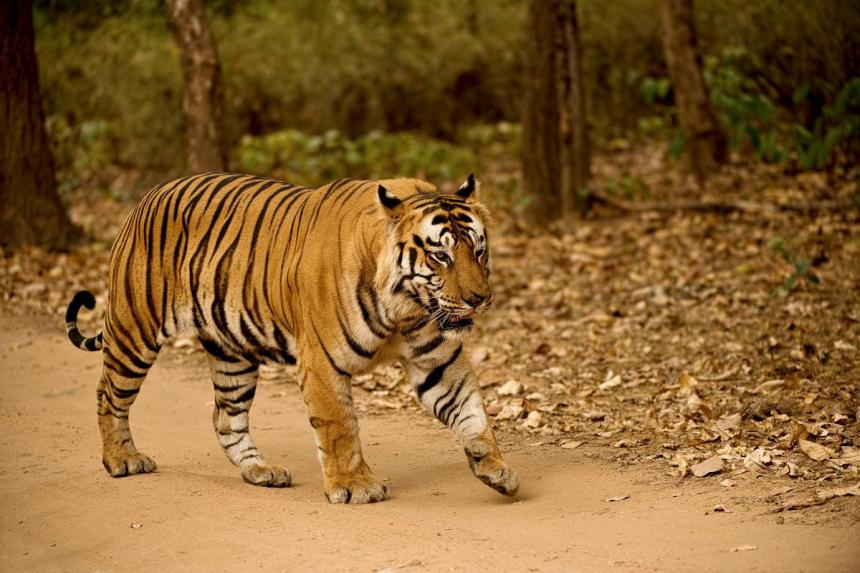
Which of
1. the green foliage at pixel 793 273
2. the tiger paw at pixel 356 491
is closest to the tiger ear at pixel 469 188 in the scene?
the tiger paw at pixel 356 491

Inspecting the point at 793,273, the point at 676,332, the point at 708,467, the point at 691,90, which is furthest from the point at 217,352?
the point at 691,90

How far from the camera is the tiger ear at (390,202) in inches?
186

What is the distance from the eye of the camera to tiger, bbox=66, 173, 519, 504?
475 centimetres

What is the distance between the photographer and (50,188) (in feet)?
35.3

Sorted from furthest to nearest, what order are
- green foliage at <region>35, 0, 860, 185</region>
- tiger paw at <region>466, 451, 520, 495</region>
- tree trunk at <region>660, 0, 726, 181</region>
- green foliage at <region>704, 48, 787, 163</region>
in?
green foliage at <region>35, 0, 860, 185</region>, tree trunk at <region>660, 0, 726, 181</region>, green foliage at <region>704, 48, 787, 163</region>, tiger paw at <region>466, 451, 520, 495</region>

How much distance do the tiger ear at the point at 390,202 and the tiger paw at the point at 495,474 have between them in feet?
3.81

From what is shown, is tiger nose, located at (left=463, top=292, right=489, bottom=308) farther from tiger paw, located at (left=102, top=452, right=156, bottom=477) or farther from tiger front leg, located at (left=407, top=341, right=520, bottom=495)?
tiger paw, located at (left=102, top=452, right=156, bottom=477)

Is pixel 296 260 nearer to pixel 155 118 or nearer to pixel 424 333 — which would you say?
pixel 424 333

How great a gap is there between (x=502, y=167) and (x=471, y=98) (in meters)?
1.86

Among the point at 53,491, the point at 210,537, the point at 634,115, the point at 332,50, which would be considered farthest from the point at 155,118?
the point at 210,537

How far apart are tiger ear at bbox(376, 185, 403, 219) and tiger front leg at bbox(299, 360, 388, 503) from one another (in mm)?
767

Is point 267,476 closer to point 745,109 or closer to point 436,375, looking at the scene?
point 436,375

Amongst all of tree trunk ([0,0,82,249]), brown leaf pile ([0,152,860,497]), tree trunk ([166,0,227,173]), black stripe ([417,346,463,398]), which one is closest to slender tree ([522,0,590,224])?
brown leaf pile ([0,152,860,497])

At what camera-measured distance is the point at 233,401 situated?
568cm
